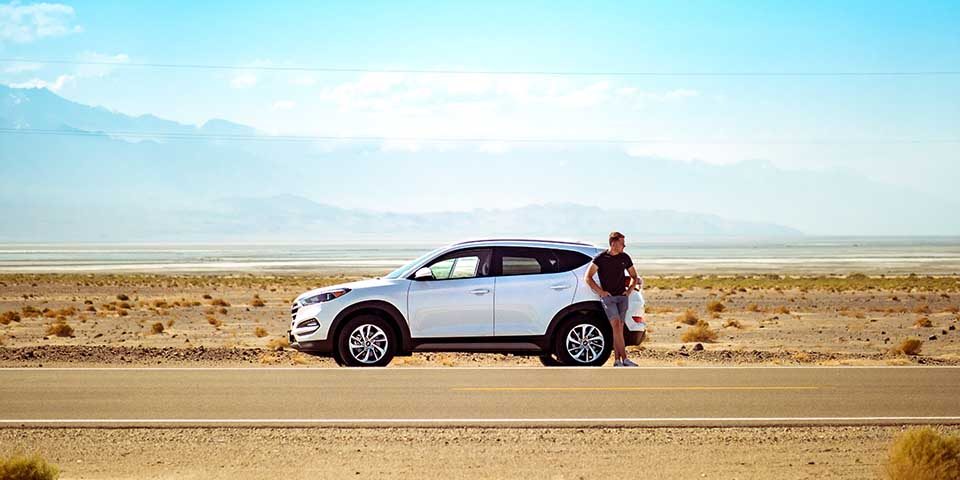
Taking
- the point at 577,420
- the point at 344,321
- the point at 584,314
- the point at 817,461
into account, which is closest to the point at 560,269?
the point at 584,314

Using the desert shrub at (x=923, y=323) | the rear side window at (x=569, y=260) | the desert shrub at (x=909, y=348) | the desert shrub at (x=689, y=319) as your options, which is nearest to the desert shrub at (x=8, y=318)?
the desert shrub at (x=689, y=319)

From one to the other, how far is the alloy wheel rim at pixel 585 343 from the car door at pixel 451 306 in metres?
1.22

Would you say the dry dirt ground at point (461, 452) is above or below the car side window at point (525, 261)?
below

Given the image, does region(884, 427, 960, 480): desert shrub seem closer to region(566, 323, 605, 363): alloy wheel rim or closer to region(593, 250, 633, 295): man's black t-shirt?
region(593, 250, 633, 295): man's black t-shirt

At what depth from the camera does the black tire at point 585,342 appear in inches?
648

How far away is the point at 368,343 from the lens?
1642cm

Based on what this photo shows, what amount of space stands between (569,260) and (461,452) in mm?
6353

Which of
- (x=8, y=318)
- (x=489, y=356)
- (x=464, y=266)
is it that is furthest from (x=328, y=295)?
(x=8, y=318)

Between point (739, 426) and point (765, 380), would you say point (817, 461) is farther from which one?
point (765, 380)

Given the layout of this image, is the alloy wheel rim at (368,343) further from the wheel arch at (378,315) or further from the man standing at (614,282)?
the man standing at (614,282)

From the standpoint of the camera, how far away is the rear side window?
16.5m

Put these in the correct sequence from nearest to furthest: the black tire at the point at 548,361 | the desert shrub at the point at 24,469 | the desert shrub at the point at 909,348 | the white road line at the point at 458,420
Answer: the desert shrub at the point at 24,469, the white road line at the point at 458,420, the black tire at the point at 548,361, the desert shrub at the point at 909,348

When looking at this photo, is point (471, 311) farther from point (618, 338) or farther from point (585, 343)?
point (618, 338)

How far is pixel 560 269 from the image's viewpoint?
16.5 meters
